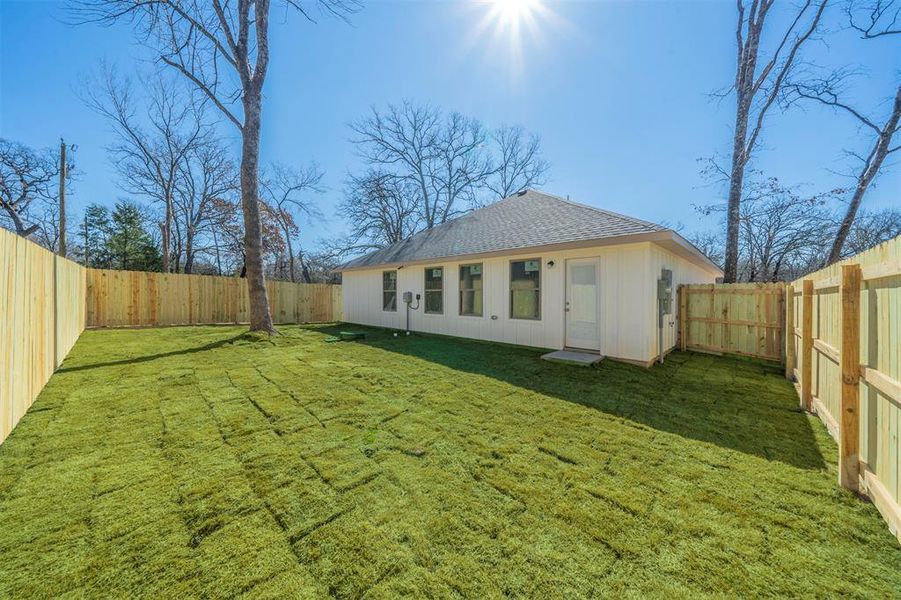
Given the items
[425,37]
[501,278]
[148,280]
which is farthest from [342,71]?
[148,280]

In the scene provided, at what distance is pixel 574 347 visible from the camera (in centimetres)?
640

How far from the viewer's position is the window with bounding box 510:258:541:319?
6824 millimetres

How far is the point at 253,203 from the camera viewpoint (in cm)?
770

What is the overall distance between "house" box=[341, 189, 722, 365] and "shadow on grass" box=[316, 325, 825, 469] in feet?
2.06

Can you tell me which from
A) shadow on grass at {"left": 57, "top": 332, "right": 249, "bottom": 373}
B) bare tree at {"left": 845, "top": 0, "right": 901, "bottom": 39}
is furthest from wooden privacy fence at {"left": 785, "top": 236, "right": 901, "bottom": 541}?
bare tree at {"left": 845, "top": 0, "right": 901, "bottom": 39}

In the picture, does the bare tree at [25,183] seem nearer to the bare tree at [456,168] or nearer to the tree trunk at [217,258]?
the tree trunk at [217,258]

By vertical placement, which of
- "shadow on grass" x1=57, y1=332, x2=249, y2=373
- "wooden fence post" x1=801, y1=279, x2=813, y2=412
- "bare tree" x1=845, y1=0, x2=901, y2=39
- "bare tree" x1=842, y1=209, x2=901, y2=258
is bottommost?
"shadow on grass" x1=57, y1=332, x2=249, y2=373

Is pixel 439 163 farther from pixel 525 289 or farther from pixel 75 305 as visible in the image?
pixel 75 305

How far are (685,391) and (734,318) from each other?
155 inches

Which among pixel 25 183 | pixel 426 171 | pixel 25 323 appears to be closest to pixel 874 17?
pixel 426 171

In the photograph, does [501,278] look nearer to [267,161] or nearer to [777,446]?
[777,446]

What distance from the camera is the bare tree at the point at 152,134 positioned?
14.1m

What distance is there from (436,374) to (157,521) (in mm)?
3377

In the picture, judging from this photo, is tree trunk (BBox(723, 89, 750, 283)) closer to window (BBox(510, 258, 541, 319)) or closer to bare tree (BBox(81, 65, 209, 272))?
window (BBox(510, 258, 541, 319))
